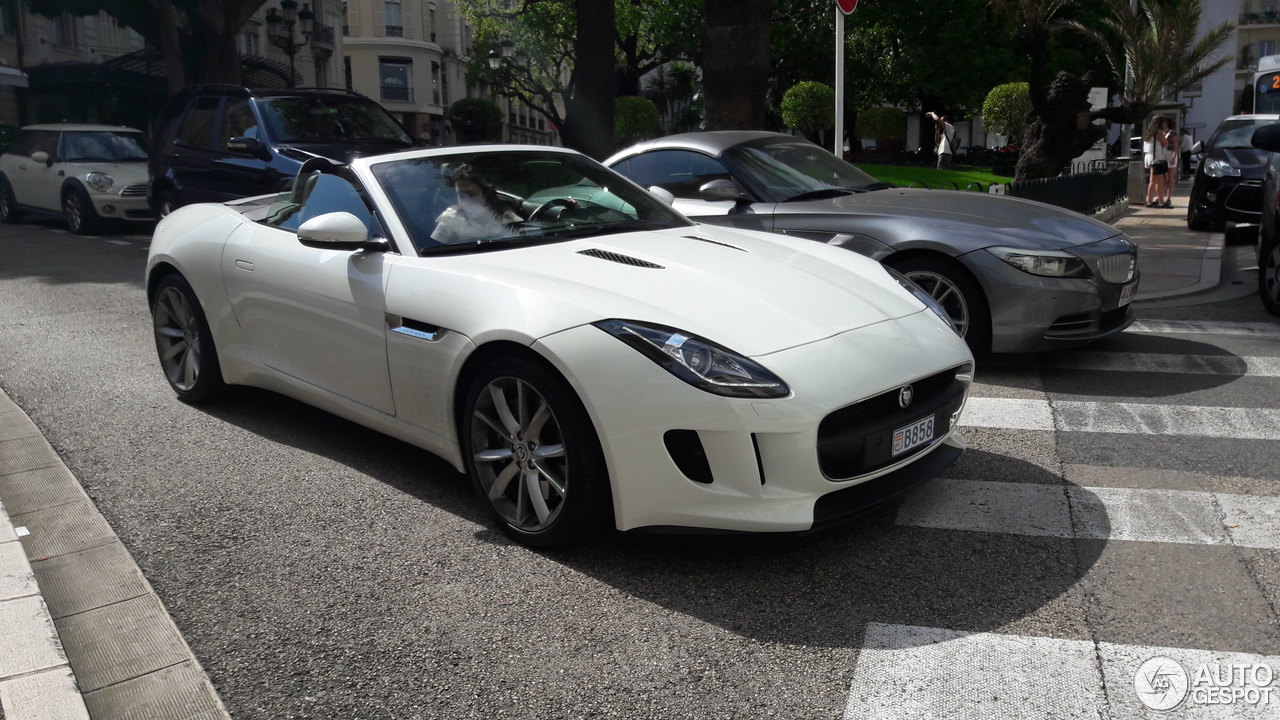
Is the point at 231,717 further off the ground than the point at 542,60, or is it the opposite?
the point at 542,60

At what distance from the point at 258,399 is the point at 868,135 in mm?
41778

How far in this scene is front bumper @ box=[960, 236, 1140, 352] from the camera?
6434mm

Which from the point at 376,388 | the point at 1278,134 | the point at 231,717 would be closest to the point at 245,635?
the point at 231,717

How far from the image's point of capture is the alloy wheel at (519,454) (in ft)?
12.8

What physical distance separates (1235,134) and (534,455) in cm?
1537

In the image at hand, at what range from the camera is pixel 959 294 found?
6582mm

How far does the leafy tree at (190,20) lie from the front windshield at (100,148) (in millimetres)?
6457

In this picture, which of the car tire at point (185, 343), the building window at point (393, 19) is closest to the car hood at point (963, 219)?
the car tire at point (185, 343)

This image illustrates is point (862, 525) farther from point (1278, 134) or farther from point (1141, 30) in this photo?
point (1141, 30)

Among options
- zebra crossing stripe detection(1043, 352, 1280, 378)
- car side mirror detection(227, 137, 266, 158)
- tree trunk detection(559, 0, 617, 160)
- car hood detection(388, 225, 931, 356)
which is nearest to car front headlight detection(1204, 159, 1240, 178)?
tree trunk detection(559, 0, 617, 160)

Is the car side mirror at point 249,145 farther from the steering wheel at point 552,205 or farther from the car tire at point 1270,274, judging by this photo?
the car tire at point 1270,274

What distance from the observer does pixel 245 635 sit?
11.3 ft

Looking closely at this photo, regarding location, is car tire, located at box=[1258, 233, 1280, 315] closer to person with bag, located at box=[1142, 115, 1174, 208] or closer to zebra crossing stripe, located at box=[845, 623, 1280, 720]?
zebra crossing stripe, located at box=[845, 623, 1280, 720]

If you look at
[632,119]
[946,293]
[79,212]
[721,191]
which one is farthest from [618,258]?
[632,119]
